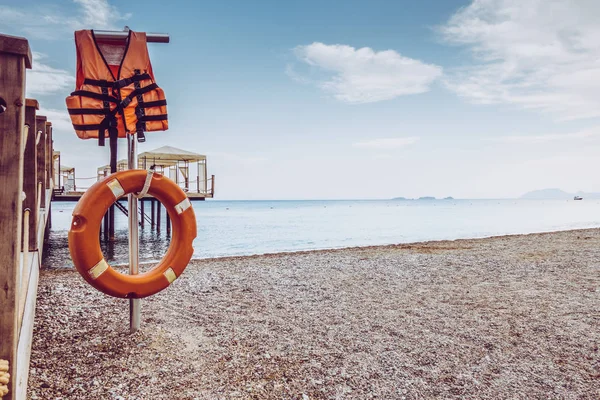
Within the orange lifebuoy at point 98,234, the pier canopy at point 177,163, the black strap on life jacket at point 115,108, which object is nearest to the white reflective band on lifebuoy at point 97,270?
the orange lifebuoy at point 98,234

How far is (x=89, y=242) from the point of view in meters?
2.48

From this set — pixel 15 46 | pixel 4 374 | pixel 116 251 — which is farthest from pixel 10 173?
pixel 116 251

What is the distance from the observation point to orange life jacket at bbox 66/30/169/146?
2.84m

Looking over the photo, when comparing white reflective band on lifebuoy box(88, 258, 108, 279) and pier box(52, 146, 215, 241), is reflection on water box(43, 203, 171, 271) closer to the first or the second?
pier box(52, 146, 215, 241)

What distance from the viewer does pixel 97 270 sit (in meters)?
2.53

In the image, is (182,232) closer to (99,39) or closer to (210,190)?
(99,39)

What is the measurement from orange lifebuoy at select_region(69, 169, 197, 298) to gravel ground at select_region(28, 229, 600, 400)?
693mm

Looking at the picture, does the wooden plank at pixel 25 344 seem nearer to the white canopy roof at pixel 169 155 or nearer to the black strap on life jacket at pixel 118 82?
the black strap on life jacket at pixel 118 82

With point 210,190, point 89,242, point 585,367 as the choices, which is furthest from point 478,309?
point 210,190

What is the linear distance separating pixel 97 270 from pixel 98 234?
214 mm

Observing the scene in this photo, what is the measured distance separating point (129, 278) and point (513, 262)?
23.8 feet

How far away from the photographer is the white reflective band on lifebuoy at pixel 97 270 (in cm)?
250

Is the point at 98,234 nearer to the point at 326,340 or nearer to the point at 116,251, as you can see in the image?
the point at 326,340

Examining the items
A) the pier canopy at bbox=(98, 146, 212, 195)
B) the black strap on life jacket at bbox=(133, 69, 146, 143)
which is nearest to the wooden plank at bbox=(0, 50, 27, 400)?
the black strap on life jacket at bbox=(133, 69, 146, 143)
